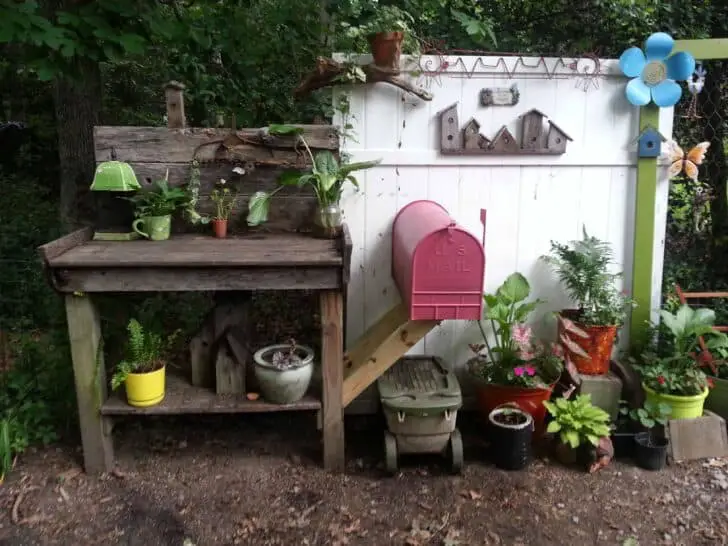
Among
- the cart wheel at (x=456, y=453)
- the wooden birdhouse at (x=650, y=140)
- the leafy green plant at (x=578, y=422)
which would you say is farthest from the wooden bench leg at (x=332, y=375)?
the wooden birdhouse at (x=650, y=140)

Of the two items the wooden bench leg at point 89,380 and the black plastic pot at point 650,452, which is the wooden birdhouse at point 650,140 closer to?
the black plastic pot at point 650,452

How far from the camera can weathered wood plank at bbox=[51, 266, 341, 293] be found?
2666mm

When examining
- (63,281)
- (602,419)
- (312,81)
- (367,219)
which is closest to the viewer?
(63,281)

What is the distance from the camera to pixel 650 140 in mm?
3459

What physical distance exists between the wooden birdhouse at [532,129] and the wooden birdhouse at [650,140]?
597mm

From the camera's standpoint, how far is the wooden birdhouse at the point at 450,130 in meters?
3.37

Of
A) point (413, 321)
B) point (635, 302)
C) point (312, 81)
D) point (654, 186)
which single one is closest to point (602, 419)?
point (635, 302)

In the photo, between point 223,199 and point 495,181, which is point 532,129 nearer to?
point 495,181

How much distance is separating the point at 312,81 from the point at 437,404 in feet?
6.13

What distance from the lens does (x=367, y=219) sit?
11.4 ft

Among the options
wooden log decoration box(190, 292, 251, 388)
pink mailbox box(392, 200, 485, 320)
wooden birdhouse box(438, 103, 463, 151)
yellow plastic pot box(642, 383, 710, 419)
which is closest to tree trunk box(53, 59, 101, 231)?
wooden log decoration box(190, 292, 251, 388)

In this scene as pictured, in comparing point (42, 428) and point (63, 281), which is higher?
point (63, 281)

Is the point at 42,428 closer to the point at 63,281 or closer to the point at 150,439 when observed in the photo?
the point at 150,439

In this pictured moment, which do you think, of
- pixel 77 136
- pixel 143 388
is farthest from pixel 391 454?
pixel 77 136
